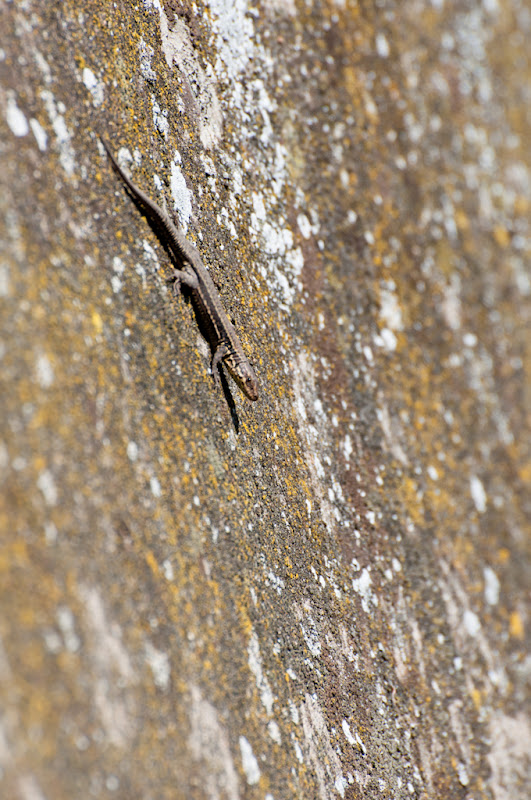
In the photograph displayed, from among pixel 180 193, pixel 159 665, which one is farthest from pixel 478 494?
pixel 159 665

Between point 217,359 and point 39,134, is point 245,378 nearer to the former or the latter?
point 217,359

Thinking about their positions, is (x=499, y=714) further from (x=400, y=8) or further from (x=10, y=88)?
(x=400, y=8)

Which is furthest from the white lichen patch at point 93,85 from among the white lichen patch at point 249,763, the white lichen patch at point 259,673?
the white lichen patch at point 249,763

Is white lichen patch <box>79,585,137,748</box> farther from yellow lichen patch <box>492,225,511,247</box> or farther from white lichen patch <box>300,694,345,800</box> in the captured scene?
yellow lichen patch <box>492,225,511,247</box>

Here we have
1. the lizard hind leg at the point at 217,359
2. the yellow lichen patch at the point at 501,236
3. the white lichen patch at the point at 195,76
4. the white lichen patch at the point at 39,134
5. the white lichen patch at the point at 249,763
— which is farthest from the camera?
the yellow lichen patch at the point at 501,236

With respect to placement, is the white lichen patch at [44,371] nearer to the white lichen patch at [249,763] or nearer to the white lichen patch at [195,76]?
the white lichen patch at [249,763]

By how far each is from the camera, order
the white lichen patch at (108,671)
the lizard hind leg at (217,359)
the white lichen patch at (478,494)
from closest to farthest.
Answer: the white lichen patch at (108,671), the lizard hind leg at (217,359), the white lichen patch at (478,494)

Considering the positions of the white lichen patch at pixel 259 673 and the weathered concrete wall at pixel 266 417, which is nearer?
the weathered concrete wall at pixel 266 417
